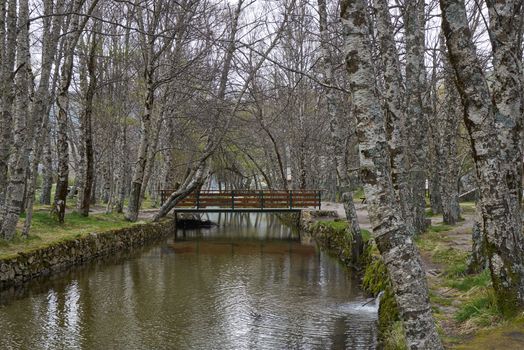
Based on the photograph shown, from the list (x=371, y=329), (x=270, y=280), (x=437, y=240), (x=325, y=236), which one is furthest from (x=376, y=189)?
(x=325, y=236)

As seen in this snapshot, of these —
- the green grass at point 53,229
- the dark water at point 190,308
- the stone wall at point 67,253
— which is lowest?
the dark water at point 190,308

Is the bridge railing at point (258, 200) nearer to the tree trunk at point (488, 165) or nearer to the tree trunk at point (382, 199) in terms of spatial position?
the tree trunk at point (488, 165)

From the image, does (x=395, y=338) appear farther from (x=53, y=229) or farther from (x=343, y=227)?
(x=53, y=229)

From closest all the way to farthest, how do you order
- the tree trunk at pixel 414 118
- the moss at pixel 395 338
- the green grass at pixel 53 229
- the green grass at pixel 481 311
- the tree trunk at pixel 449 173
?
the green grass at pixel 481 311 → the moss at pixel 395 338 → the green grass at pixel 53 229 → the tree trunk at pixel 414 118 → the tree trunk at pixel 449 173

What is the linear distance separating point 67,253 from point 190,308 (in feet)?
16.5

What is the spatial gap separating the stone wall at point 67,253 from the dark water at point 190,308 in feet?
1.06

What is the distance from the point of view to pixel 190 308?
901cm

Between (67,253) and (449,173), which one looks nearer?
(67,253)

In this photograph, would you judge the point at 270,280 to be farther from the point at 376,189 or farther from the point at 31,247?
the point at 376,189

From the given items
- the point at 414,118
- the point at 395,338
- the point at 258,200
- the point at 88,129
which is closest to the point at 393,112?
the point at 414,118

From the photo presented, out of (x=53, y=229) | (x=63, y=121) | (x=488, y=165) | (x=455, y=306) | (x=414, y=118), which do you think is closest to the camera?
(x=488, y=165)

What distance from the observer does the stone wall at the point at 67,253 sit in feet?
32.4

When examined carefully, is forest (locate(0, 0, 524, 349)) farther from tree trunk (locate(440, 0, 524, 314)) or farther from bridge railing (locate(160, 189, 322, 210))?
bridge railing (locate(160, 189, 322, 210))

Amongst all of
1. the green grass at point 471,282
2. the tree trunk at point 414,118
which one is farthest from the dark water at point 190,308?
the tree trunk at point 414,118
